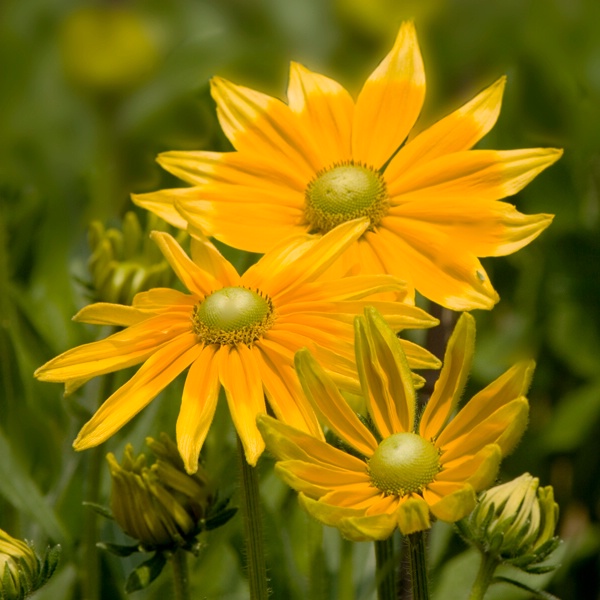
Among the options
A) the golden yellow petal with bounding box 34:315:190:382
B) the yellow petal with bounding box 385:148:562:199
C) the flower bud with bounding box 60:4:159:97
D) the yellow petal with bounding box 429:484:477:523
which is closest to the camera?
the yellow petal with bounding box 429:484:477:523

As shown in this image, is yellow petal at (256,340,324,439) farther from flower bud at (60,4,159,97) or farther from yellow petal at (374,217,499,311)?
flower bud at (60,4,159,97)

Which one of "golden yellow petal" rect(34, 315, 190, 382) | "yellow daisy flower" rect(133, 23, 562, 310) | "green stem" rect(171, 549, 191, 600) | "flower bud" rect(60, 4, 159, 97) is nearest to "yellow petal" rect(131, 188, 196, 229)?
"yellow daisy flower" rect(133, 23, 562, 310)

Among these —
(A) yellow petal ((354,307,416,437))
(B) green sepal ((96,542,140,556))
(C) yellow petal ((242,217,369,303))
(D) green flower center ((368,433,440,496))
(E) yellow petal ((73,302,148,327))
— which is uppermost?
(C) yellow petal ((242,217,369,303))

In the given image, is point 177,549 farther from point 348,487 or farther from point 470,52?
point 470,52

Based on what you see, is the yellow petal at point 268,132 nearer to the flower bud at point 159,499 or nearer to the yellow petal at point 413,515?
the flower bud at point 159,499

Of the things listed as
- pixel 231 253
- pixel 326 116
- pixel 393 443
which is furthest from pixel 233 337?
pixel 231 253

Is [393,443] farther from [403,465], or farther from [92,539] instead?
[92,539]
